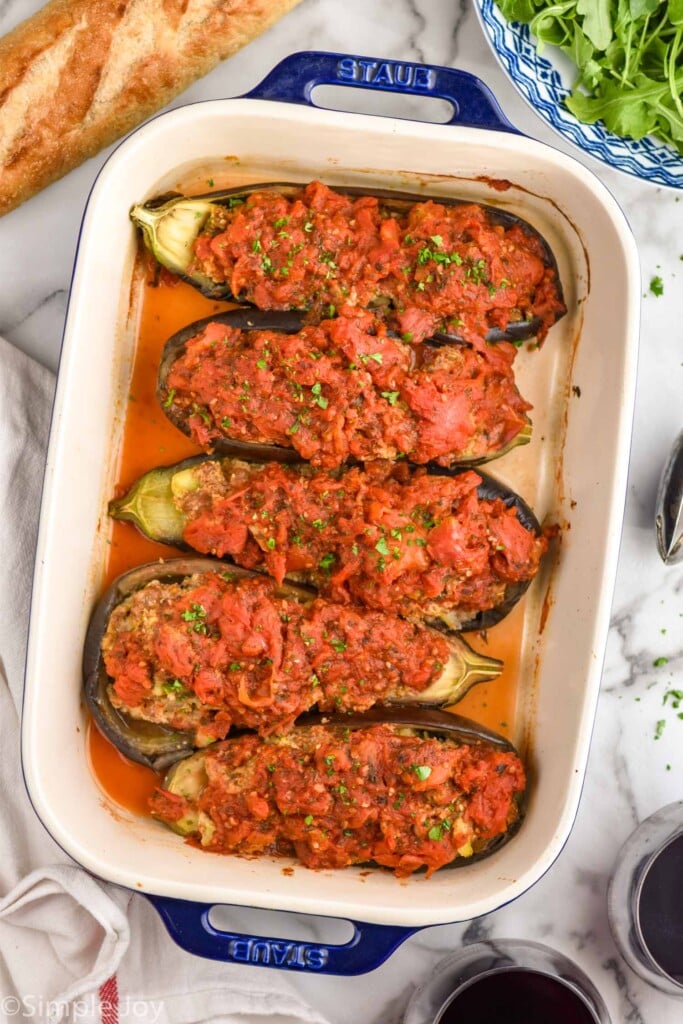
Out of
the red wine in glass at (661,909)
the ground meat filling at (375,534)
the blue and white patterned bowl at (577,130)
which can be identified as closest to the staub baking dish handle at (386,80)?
the blue and white patterned bowl at (577,130)

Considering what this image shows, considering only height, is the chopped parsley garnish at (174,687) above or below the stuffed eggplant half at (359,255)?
below

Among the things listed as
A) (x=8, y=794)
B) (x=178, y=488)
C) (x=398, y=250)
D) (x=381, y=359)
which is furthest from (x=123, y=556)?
(x=398, y=250)

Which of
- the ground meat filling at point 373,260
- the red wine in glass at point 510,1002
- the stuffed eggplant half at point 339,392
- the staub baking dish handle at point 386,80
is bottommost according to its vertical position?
the red wine in glass at point 510,1002

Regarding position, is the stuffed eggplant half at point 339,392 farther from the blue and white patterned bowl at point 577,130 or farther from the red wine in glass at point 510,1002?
the red wine in glass at point 510,1002

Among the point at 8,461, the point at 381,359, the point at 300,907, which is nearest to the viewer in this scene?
the point at 300,907

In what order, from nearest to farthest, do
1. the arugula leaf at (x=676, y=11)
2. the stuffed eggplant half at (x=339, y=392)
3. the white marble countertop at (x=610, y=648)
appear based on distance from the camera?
the arugula leaf at (x=676, y=11), the stuffed eggplant half at (x=339, y=392), the white marble countertop at (x=610, y=648)

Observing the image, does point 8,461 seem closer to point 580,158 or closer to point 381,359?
point 381,359

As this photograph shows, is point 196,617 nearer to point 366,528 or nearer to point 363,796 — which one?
point 366,528
